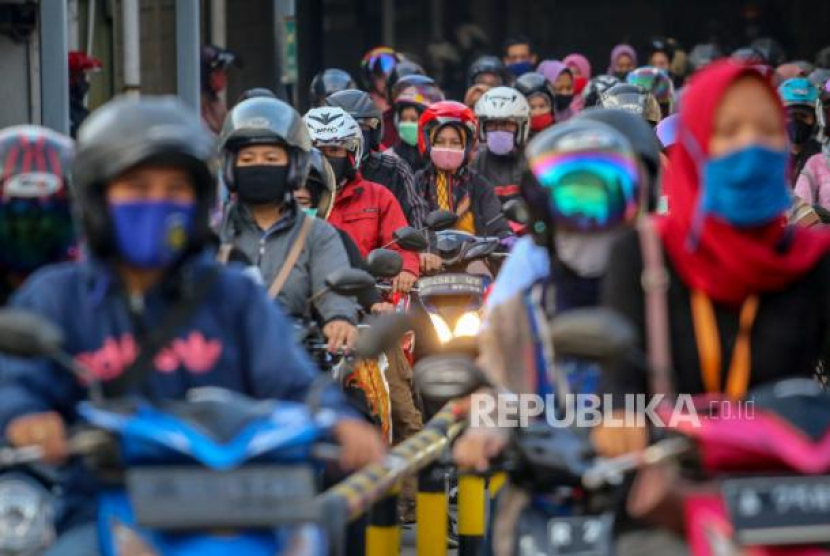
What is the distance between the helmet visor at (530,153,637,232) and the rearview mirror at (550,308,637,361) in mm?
1299

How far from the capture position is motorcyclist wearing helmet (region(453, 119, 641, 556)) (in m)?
7.09

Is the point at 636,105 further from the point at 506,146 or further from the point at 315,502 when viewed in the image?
the point at 315,502

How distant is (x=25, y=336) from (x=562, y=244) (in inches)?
79.8

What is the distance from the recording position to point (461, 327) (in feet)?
41.9

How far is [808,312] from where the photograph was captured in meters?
6.28

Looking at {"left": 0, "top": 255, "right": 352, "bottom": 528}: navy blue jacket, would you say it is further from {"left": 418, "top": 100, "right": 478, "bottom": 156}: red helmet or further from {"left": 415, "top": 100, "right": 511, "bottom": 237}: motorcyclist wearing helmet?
{"left": 418, "top": 100, "right": 478, "bottom": 156}: red helmet

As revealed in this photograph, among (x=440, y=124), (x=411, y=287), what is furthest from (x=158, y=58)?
(x=411, y=287)

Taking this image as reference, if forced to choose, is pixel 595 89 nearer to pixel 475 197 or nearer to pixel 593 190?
pixel 475 197

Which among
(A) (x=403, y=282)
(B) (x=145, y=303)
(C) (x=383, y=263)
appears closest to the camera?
(B) (x=145, y=303)

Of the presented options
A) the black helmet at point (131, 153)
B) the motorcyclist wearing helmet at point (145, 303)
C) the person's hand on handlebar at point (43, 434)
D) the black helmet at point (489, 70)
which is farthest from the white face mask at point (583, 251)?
the black helmet at point (489, 70)

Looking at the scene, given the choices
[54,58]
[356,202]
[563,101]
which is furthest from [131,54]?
[356,202]

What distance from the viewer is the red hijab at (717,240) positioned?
6191 mm

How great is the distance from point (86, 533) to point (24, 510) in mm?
199

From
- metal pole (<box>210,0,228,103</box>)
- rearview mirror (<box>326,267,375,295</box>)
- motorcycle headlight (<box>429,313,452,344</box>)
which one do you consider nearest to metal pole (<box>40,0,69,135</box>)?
motorcycle headlight (<box>429,313,452,344</box>)
